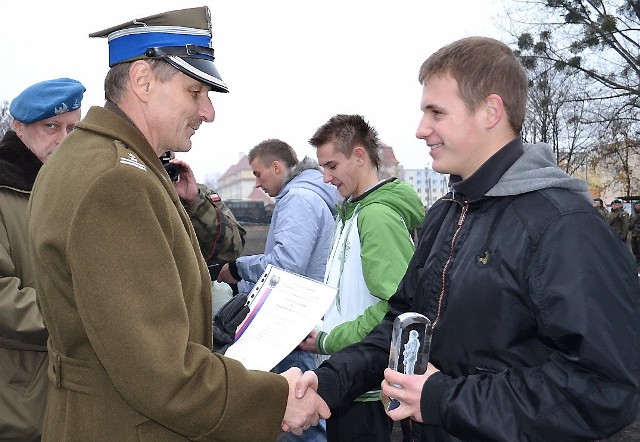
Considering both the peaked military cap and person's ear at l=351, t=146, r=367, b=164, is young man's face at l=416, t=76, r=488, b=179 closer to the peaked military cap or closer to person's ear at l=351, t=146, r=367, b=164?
the peaked military cap

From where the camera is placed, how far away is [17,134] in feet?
10.6

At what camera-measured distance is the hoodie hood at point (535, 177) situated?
5.99 ft

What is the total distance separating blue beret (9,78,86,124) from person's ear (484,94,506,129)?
223 centimetres

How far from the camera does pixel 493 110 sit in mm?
1981

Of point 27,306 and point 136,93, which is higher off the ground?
point 136,93

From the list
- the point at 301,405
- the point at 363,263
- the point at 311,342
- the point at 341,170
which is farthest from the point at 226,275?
the point at 301,405

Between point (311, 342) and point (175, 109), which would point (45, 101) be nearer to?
point (175, 109)

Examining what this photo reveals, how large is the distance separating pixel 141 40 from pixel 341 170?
2028 millimetres

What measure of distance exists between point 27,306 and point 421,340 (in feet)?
5.48

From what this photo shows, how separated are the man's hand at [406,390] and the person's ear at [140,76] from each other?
1.16m

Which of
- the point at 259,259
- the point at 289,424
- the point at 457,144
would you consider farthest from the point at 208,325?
the point at 259,259

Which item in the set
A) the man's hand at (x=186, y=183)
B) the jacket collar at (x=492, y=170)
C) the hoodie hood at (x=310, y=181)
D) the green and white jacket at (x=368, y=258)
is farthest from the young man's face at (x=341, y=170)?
the jacket collar at (x=492, y=170)

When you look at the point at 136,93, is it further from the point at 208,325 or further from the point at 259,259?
the point at 259,259

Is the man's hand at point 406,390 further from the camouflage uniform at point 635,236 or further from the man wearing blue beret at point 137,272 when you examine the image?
the camouflage uniform at point 635,236
